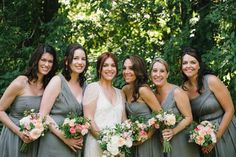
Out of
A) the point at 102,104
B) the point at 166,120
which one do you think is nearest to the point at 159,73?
the point at 166,120

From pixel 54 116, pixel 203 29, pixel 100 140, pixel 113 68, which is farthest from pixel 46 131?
pixel 203 29

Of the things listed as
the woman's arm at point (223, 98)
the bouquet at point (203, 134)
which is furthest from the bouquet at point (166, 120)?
the woman's arm at point (223, 98)

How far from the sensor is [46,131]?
5945 mm

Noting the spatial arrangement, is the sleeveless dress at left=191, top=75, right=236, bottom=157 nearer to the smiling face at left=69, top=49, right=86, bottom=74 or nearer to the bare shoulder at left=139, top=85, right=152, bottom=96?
the bare shoulder at left=139, top=85, right=152, bottom=96

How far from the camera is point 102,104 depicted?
6.17m

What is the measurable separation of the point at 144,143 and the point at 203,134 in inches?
33.2

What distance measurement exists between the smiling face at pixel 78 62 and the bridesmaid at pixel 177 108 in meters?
1.08

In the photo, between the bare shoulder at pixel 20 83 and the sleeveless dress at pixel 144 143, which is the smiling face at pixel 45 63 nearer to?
the bare shoulder at pixel 20 83

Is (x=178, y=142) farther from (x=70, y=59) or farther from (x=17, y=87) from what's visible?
(x=17, y=87)

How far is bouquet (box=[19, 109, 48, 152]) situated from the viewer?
568 cm

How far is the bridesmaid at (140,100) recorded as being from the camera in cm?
625

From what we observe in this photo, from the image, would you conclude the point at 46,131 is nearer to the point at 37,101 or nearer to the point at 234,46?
the point at 37,101

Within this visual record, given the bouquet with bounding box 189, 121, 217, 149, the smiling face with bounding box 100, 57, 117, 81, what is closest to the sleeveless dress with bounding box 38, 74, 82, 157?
the smiling face with bounding box 100, 57, 117, 81

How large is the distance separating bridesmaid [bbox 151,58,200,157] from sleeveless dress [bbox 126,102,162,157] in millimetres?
201
